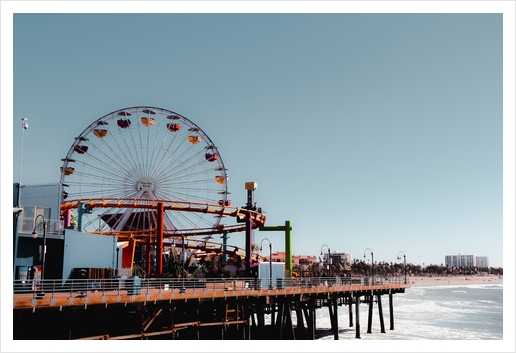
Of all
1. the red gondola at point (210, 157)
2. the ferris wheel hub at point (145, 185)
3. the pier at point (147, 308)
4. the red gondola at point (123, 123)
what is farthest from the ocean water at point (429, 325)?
the red gondola at point (123, 123)

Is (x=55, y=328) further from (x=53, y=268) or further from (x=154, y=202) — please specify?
(x=154, y=202)

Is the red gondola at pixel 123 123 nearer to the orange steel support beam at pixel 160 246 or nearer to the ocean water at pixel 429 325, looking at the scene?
the orange steel support beam at pixel 160 246

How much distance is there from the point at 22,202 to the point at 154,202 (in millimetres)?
15913

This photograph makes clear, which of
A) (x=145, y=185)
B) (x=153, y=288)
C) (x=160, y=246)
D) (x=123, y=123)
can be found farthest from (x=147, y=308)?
(x=123, y=123)

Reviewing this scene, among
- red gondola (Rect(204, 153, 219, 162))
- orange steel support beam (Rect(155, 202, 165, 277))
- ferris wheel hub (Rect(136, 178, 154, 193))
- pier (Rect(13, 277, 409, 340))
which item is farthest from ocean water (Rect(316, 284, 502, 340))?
ferris wheel hub (Rect(136, 178, 154, 193))

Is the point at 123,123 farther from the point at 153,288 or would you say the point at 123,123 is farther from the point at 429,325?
the point at 429,325

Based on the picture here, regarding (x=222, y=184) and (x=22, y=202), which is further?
(x=222, y=184)

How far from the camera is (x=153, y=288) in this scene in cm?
3600

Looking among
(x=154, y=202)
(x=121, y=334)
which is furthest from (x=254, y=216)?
(x=121, y=334)

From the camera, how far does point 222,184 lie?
61.1 m

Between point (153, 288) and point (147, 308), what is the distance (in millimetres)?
3878

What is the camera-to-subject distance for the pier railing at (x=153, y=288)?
2819 cm

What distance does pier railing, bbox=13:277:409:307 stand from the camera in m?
28.2

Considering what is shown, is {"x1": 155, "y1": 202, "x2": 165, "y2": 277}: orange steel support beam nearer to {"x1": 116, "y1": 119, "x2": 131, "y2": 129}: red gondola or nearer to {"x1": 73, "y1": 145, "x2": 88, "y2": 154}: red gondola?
{"x1": 116, "y1": 119, "x2": 131, "y2": 129}: red gondola
